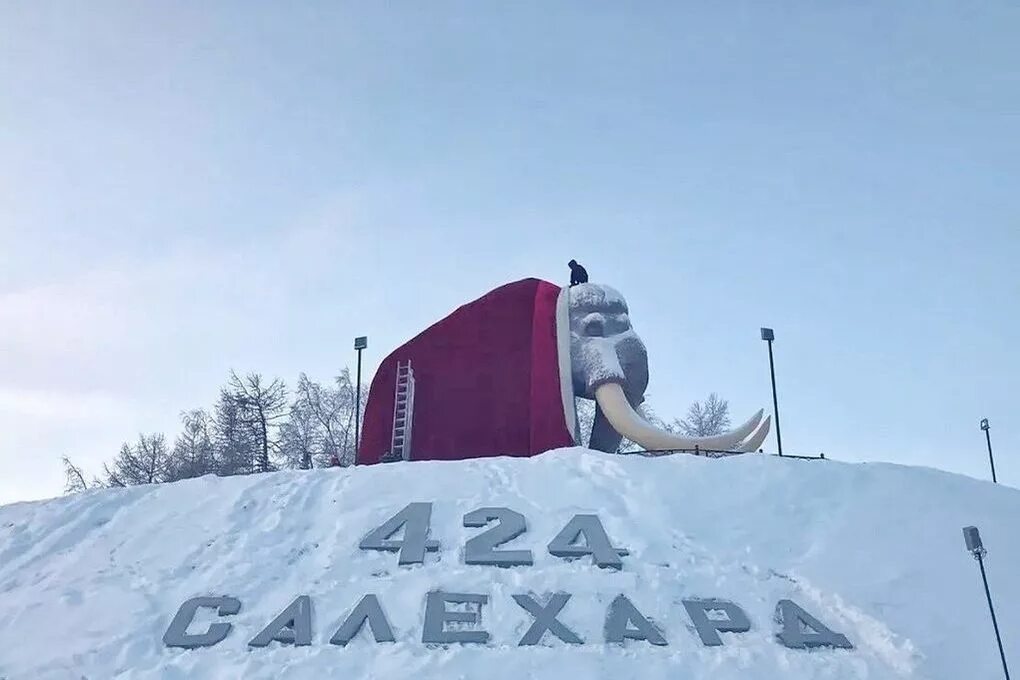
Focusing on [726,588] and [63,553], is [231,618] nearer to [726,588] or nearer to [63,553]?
[63,553]

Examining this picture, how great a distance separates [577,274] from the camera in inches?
856

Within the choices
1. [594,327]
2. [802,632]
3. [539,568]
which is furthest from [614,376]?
[802,632]

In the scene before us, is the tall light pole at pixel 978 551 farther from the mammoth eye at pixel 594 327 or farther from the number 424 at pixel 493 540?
the mammoth eye at pixel 594 327

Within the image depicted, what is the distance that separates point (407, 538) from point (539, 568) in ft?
7.23

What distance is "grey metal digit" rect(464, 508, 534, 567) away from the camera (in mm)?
14875

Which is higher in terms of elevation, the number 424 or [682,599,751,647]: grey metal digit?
the number 424

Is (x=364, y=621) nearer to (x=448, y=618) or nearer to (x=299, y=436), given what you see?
(x=448, y=618)

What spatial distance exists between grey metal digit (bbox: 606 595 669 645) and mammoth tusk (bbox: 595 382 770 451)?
5.31m

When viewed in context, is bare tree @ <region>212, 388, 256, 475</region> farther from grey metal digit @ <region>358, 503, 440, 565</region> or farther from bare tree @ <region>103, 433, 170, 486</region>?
grey metal digit @ <region>358, 503, 440, 565</region>

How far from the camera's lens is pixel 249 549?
1580cm

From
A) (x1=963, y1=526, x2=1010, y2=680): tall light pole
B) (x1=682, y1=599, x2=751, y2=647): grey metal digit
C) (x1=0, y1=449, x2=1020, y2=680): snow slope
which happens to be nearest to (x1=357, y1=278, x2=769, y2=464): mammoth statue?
(x1=0, y1=449, x2=1020, y2=680): snow slope

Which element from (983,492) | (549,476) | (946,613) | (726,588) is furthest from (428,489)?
(983,492)

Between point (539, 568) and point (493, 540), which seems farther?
point (493, 540)

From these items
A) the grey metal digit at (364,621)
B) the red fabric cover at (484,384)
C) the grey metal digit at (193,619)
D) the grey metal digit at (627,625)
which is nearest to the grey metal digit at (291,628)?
the grey metal digit at (364,621)
